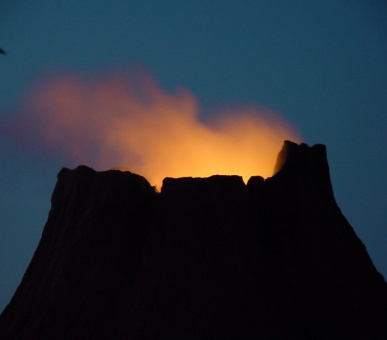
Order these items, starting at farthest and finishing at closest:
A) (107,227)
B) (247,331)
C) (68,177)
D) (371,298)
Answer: (68,177) < (107,227) < (371,298) < (247,331)

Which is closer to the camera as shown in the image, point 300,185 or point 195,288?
point 195,288

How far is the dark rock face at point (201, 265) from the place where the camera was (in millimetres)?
16266

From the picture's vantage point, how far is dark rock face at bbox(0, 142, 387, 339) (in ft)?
53.4

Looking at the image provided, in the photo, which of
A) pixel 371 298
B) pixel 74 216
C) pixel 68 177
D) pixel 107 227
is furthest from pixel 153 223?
pixel 371 298

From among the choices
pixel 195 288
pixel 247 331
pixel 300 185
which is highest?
pixel 300 185

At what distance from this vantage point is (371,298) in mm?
17141

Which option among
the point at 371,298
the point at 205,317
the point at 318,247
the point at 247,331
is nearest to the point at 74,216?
the point at 205,317

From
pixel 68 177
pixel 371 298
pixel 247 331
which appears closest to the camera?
pixel 247 331

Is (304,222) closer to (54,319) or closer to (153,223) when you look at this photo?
(153,223)

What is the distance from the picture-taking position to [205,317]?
15906 millimetres

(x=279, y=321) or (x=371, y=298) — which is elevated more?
(x=371, y=298)

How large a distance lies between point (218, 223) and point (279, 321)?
3.79 meters

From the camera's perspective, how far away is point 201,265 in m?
17.0

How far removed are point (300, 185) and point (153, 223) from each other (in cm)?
541
